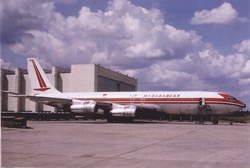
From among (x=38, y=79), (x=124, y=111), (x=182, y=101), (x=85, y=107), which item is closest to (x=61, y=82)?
(x=38, y=79)

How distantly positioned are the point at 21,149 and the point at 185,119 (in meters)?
42.7

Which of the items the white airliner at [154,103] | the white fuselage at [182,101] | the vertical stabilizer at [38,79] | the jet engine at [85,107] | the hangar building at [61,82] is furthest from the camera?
the hangar building at [61,82]

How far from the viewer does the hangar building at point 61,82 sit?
222ft

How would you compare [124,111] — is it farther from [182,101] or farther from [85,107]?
[182,101]

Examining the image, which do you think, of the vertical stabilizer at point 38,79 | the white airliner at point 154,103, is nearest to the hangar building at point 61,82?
the vertical stabilizer at point 38,79

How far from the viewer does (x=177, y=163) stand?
36.0ft

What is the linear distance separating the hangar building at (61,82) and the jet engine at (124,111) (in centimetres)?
2683

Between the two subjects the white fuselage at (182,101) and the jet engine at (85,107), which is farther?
the jet engine at (85,107)

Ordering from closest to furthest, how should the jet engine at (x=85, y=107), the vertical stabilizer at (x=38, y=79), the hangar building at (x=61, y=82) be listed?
the jet engine at (x=85, y=107), the vertical stabilizer at (x=38, y=79), the hangar building at (x=61, y=82)

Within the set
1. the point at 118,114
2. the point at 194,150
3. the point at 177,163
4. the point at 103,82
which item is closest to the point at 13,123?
the point at 118,114

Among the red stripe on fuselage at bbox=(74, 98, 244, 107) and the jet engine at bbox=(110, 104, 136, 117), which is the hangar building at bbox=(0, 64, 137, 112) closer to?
the red stripe on fuselage at bbox=(74, 98, 244, 107)

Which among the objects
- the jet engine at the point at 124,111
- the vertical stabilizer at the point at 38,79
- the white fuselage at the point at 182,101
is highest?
the vertical stabilizer at the point at 38,79

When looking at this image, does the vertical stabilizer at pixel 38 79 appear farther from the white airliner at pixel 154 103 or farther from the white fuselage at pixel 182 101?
the white fuselage at pixel 182 101

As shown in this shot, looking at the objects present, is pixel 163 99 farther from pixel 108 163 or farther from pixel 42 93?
pixel 108 163
